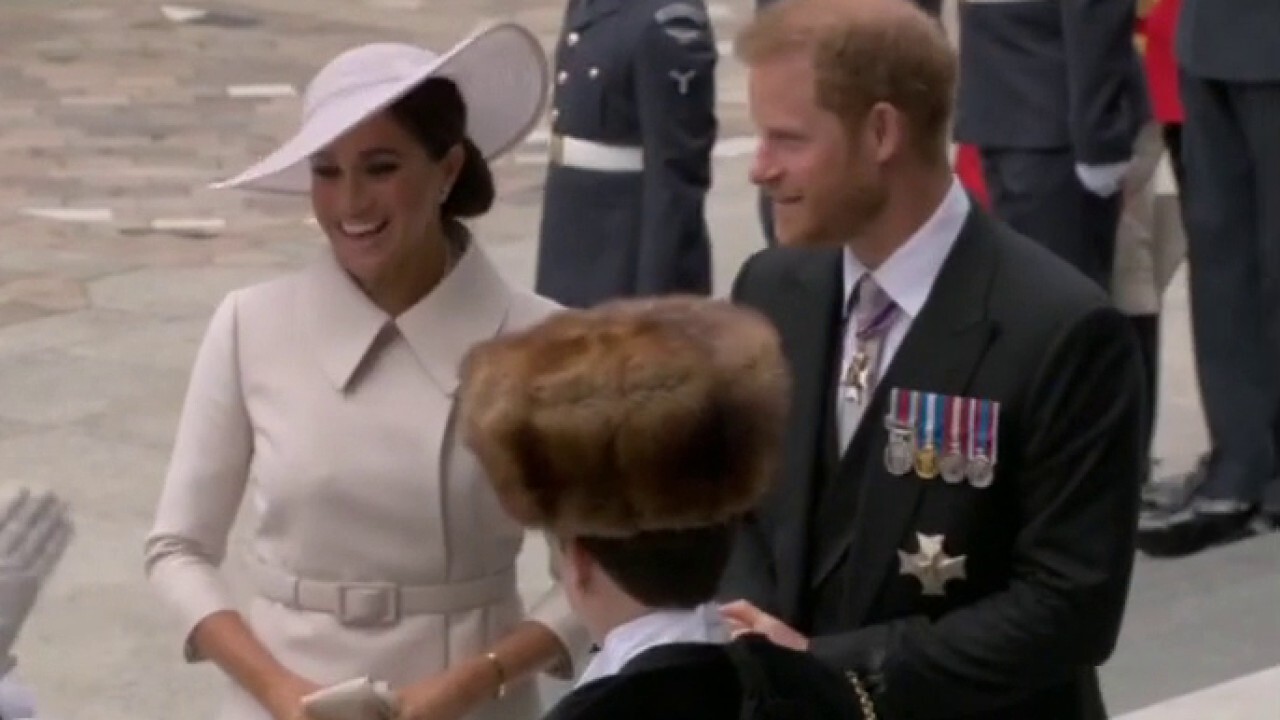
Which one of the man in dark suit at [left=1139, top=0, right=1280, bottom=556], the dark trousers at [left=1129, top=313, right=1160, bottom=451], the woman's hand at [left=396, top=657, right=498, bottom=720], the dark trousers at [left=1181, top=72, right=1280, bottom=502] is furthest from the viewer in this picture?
the dark trousers at [left=1129, top=313, right=1160, bottom=451]

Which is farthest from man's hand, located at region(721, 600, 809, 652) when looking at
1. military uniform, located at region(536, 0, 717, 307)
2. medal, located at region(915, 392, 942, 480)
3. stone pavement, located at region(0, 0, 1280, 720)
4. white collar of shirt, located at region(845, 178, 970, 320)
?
military uniform, located at region(536, 0, 717, 307)

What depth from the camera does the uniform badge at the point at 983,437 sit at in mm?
3018

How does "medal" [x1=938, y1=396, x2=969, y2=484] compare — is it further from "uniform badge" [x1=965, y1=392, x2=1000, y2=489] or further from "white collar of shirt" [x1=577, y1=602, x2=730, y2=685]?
"white collar of shirt" [x1=577, y1=602, x2=730, y2=685]

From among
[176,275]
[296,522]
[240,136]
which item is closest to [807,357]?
[296,522]

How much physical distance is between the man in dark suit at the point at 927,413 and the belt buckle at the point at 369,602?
50 centimetres

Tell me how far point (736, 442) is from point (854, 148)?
0.65m

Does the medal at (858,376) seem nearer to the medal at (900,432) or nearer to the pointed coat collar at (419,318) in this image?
the medal at (900,432)

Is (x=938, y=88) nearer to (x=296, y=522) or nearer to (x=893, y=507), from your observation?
(x=893, y=507)

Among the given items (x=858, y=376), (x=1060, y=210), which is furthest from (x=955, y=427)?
(x=1060, y=210)

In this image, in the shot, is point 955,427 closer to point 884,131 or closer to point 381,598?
point 884,131

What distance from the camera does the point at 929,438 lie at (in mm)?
3033

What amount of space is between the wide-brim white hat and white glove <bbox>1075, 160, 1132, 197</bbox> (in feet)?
9.54

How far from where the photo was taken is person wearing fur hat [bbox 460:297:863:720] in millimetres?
2422

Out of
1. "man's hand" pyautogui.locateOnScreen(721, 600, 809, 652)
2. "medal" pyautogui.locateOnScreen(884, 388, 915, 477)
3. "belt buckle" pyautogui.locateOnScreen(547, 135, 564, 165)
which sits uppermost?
"medal" pyautogui.locateOnScreen(884, 388, 915, 477)
